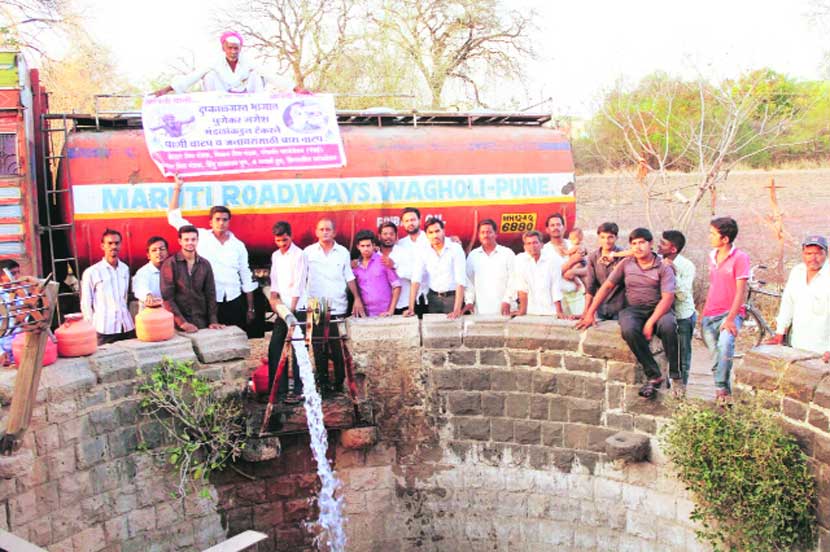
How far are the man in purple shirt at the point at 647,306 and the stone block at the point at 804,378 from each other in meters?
0.98

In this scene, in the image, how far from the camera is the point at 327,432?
7012 mm

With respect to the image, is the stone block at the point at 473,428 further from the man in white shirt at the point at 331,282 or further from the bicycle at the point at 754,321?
the bicycle at the point at 754,321

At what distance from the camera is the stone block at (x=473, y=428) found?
7.20 meters

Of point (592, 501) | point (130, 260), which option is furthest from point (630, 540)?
point (130, 260)

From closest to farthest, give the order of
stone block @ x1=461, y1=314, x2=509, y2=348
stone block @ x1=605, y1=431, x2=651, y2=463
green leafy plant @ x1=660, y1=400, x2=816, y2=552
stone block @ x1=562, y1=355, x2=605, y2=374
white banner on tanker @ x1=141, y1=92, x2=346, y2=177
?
green leafy plant @ x1=660, y1=400, x2=816, y2=552, stone block @ x1=605, y1=431, x2=651, y2=463, stone block @ x1=562, y1=355, x2=605, y2=374, stone block @ x1=461, y1=314, x2=509, y2=348, white banner on tanker @ x1=141, y1=92, x2=346, y2=177

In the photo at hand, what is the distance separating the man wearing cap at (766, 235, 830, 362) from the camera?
19.2 feet

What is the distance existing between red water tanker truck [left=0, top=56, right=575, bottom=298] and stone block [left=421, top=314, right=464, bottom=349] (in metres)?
1.68

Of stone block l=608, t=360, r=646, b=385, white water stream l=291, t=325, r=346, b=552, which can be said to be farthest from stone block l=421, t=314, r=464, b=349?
stone block l=608, t=360, r=646, b=385

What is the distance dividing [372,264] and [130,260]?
2403 mm

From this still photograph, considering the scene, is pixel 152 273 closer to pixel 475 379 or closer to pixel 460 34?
pixel 475 379

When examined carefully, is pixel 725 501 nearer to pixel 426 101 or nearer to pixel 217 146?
pixel 217 146

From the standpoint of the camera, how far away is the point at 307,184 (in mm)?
8109

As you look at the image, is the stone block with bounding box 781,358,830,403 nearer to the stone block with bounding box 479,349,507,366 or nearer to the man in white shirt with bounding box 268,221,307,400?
the stone block with bounding box 479,349,507,366

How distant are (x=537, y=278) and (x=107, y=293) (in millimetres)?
3942
